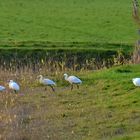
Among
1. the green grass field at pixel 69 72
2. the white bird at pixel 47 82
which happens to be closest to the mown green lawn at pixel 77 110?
the green grass field at pixel 69 72

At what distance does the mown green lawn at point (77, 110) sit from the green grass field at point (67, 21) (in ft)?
35.5

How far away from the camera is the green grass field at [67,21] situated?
32.1 m

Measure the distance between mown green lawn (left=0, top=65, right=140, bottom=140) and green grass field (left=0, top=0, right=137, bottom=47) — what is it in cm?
1082

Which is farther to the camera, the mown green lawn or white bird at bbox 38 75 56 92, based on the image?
white bird at bbox 38 75 56 92

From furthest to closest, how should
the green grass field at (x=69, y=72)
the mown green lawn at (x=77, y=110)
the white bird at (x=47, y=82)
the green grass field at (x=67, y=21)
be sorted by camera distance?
the green grass field at (x=67, y=21)
the white bird at (x=47, y=82)
the green grass field at (x=69, y=72)
the mown green lawn at (x=77, y=110)

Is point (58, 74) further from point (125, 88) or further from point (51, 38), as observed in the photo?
point (51, 38)

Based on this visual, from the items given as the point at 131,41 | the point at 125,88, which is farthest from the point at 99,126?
the point at 131,41

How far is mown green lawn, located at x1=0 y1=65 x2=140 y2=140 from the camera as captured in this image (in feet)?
41.2

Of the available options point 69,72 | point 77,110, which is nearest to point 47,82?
point 77,110

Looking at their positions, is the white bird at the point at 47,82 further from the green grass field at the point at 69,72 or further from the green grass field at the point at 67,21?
the green grass field at the point at 67,21

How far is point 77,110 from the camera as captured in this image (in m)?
14.9

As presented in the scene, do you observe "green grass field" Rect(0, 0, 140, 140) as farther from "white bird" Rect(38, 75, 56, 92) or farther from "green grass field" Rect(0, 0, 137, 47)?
"white bird" Rect(38, 75, 56, 92)

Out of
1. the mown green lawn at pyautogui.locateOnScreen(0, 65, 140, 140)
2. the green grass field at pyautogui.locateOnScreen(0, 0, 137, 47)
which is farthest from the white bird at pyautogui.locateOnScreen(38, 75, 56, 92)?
the green grass field at pyautogui.locateOnScreen(0, 0, 137, 47)

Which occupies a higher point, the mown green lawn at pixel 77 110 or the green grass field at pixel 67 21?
the green grass field at pixel 67 21
